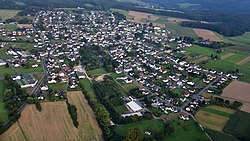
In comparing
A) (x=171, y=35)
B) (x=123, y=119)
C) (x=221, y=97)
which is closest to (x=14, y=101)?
(x=123, y=119)

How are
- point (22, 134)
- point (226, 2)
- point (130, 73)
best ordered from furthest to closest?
point (226, 2), point (130, 73), point (22, 134)

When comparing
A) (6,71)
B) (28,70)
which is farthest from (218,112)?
(6,71)

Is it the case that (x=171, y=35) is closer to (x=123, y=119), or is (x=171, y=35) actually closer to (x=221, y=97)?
(x=221, y=97)

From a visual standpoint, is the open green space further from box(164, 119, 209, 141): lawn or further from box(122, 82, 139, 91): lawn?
box(122, 82, 139, 91): lawn

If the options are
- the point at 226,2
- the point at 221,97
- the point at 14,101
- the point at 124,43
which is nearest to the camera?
the point at 14,101

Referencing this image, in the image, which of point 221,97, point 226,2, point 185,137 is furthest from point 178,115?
point 226,2

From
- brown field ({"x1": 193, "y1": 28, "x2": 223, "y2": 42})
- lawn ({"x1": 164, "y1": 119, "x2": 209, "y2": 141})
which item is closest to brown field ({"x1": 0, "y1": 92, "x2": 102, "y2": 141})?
lawn ({"x1": 164, "y1": 119, "x2": 209, "y2": 141})

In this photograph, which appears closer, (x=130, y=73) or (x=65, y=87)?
(x=65, y=87)
